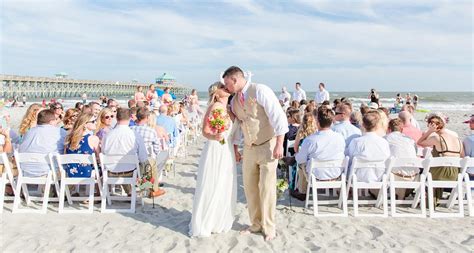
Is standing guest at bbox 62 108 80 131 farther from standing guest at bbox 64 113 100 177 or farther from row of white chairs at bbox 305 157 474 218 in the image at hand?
row of white chairs at bbox 305 157 474 218

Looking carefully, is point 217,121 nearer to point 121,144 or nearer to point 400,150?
point 121,144

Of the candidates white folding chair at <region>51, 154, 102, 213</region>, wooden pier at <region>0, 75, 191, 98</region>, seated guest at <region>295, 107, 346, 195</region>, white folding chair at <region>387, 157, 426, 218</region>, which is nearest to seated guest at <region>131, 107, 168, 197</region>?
white folding chair at <region>51, 154, 102, 213</region>

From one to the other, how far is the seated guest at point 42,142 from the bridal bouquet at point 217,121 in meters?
2.61

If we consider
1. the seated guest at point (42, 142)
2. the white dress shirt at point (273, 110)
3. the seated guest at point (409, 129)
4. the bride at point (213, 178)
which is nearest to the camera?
the white dress shirt at point (273, 110)

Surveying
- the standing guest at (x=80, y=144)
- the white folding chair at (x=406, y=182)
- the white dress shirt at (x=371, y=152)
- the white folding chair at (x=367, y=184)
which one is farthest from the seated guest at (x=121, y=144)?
the white folding chair at (x=406, y=182)

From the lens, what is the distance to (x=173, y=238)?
168 inches

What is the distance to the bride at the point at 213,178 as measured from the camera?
426 centimetres

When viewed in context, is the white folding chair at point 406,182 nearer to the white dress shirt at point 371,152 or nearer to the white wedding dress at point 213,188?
the white dress shirt at point 371,152

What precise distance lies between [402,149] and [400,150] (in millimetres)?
32

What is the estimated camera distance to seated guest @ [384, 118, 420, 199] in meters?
5.29

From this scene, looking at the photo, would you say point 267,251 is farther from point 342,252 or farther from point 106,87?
point 106,87

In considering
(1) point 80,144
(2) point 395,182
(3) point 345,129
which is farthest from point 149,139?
(2) point 395,182

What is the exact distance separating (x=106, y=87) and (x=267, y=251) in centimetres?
6582

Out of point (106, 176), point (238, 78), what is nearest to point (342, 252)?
point (238, 78)
